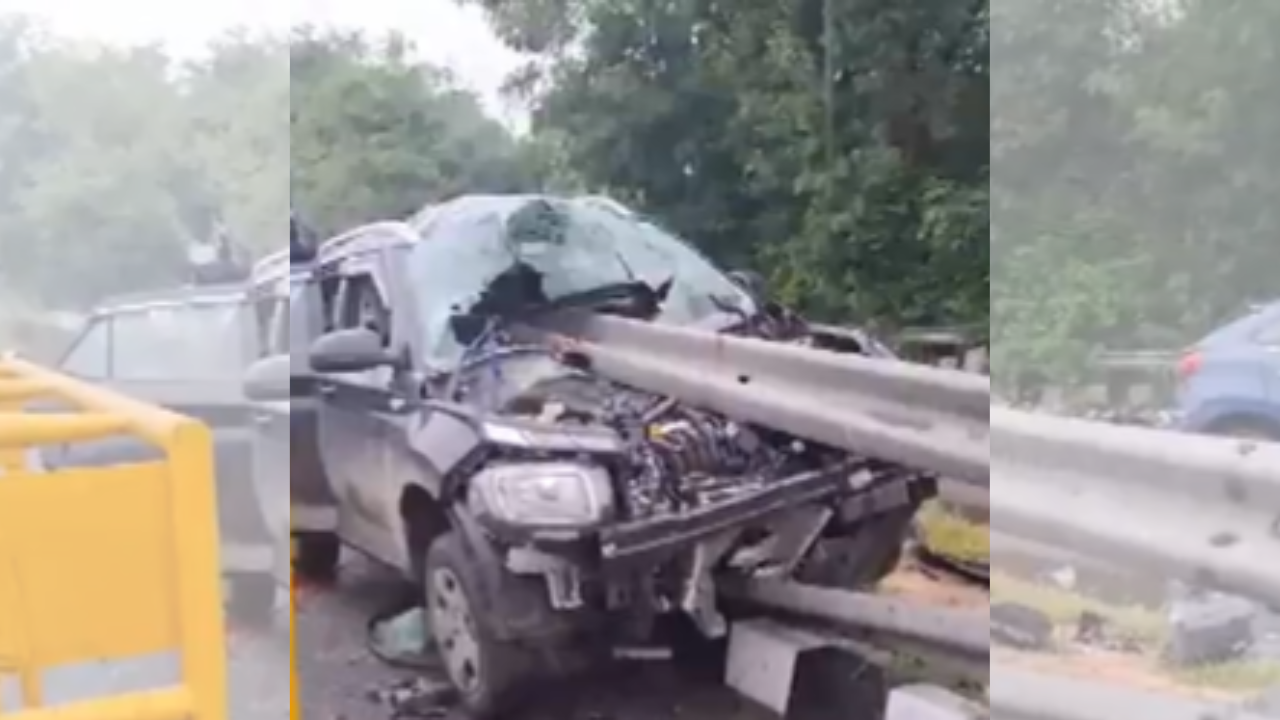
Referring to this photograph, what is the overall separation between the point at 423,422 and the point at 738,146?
679 mm

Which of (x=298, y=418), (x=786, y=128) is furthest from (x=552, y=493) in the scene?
(x=786, y=128)

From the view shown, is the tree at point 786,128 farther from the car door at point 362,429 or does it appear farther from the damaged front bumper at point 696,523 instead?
the car door at point 362,429

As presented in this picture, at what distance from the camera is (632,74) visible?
2.21m

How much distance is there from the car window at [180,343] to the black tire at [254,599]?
0.96 feet

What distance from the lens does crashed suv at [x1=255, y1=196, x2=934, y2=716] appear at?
89.4 inches

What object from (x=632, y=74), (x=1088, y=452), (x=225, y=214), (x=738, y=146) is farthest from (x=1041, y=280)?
(x=225, y=214)

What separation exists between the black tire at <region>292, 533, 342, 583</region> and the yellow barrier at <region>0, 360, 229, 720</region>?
1.02m

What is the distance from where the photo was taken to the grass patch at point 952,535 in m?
1.95

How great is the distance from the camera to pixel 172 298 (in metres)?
2.08

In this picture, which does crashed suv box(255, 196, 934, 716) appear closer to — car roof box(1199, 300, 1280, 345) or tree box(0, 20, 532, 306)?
tree box(0, 20, 532, 306)

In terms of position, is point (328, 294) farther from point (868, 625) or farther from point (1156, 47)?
point (1156, 47)

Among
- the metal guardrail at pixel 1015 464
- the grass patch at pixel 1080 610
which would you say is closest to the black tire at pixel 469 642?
the metal guardrail at pixel 1015 464

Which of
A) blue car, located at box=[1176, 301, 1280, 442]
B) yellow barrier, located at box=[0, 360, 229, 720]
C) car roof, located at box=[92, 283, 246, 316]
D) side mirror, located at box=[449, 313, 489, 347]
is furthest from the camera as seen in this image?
side mirror, located at box=[449, 313, 489, 347]

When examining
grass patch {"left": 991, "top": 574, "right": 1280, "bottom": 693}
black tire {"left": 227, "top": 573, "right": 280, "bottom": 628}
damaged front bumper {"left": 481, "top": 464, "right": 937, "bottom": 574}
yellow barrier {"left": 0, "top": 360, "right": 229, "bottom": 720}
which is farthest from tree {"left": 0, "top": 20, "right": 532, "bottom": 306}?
grass patch {"left": 991, "top": 574, "right": 1280, "bottom": 693}
